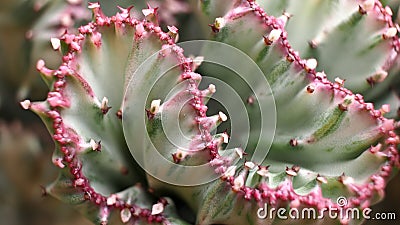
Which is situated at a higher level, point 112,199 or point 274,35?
point 274,35

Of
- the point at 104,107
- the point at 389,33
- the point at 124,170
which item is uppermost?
the point at 389,33

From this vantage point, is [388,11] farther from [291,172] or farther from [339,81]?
[291,172]

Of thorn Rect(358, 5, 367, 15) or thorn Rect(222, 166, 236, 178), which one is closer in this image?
thorn Rect(222, 166, 236, 178)

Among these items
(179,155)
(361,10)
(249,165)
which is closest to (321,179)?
(249,165)

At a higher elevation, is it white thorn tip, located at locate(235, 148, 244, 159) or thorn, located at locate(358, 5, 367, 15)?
thorn, located at locate(358, 5, 367, 15)

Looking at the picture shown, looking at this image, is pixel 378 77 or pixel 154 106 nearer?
pixel 154 106

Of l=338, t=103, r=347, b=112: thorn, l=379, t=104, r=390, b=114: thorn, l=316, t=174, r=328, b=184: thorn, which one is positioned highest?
l=338, t=103, r=347, b=112: thorn

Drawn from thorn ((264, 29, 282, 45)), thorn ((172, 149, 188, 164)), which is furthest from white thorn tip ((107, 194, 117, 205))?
thorn ((264, 29, 282, 45))

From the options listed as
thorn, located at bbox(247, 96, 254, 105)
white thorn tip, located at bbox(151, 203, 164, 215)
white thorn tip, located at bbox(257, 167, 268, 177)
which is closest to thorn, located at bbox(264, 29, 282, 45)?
thorn, located at bbox(247, 96, 254, 105)

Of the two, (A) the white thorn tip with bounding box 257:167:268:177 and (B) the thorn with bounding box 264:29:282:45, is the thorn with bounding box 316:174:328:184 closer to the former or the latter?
(A) the white thorn tip with bounding box 257:167:268:177

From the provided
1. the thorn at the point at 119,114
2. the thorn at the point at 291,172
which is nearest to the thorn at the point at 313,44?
the thorn at the point at 291,172
